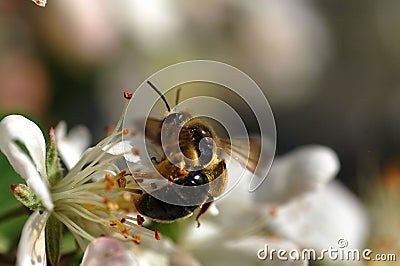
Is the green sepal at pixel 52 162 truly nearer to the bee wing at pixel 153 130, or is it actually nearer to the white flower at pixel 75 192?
the white flower at pixel 75 192

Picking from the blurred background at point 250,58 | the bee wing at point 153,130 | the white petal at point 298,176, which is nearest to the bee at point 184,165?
the bee wing at point 153,130

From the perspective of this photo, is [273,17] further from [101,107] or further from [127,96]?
[127,96]

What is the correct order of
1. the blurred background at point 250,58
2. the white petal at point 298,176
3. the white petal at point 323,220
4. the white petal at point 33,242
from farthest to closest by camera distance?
1. the blurred background at point 250,58
2. the white petal at point 323,220
3. the white petal at point 298,176
4. the white petal at point 33,242

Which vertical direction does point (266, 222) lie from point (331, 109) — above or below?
below

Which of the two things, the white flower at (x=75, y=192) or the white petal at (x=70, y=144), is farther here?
the white petal at (x=70, y=144)

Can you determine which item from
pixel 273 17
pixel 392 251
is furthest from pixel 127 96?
pixel 273 17

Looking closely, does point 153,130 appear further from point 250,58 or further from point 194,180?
point 250,58

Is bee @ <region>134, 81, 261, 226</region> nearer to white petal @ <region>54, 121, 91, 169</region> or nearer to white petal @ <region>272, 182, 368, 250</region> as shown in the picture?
white petal @ <region>54, 121, 91, 169</region>
